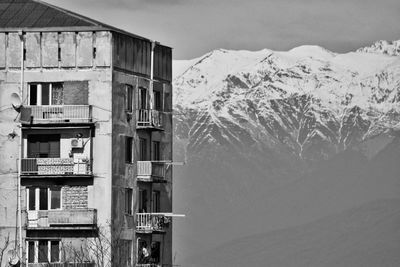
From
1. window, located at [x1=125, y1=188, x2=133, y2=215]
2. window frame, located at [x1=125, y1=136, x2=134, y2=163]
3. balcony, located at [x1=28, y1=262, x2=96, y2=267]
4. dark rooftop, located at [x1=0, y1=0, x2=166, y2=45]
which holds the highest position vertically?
dark rooftop, located at [x1=0, y1=0, x2=166, y2=45]

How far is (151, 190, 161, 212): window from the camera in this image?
89.5m

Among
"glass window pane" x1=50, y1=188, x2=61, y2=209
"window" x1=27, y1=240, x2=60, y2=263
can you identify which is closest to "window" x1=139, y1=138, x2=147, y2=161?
"glass window pane" x1=50, y1=188, x2=61, y2=209

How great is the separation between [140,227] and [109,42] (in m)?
8.63

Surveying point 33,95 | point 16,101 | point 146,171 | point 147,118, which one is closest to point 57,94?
point 33,95

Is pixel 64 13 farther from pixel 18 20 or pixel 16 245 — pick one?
pixel 16 245

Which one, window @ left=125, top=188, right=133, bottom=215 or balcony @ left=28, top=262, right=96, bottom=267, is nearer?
balcony @ left=28, top=262, right=96, bottom=267

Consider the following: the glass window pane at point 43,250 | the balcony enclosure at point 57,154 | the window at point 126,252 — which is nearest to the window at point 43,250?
the glass window pane at point 43,250

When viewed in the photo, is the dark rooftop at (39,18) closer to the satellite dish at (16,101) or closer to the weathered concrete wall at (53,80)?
the weathered concrete wall at (53,80)

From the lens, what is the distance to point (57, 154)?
86.3 meters

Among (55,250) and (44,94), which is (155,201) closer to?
(55,250)

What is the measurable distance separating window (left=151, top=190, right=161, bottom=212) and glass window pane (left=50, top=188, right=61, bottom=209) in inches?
209

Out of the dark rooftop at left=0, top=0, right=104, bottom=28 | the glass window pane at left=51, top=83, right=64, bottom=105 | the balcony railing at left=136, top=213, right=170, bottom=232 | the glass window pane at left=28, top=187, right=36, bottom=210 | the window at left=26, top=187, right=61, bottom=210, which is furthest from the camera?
the dark rooftop at left=0, top=0, right=104, bottom=28

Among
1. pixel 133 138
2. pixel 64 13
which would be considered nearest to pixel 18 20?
pixel 64 13

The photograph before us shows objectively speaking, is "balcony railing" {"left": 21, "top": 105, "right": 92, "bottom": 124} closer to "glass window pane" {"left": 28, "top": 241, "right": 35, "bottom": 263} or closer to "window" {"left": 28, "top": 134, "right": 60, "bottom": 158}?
"window" {"left": 28, "top": 134, "right": 60, "bottom": 158}
